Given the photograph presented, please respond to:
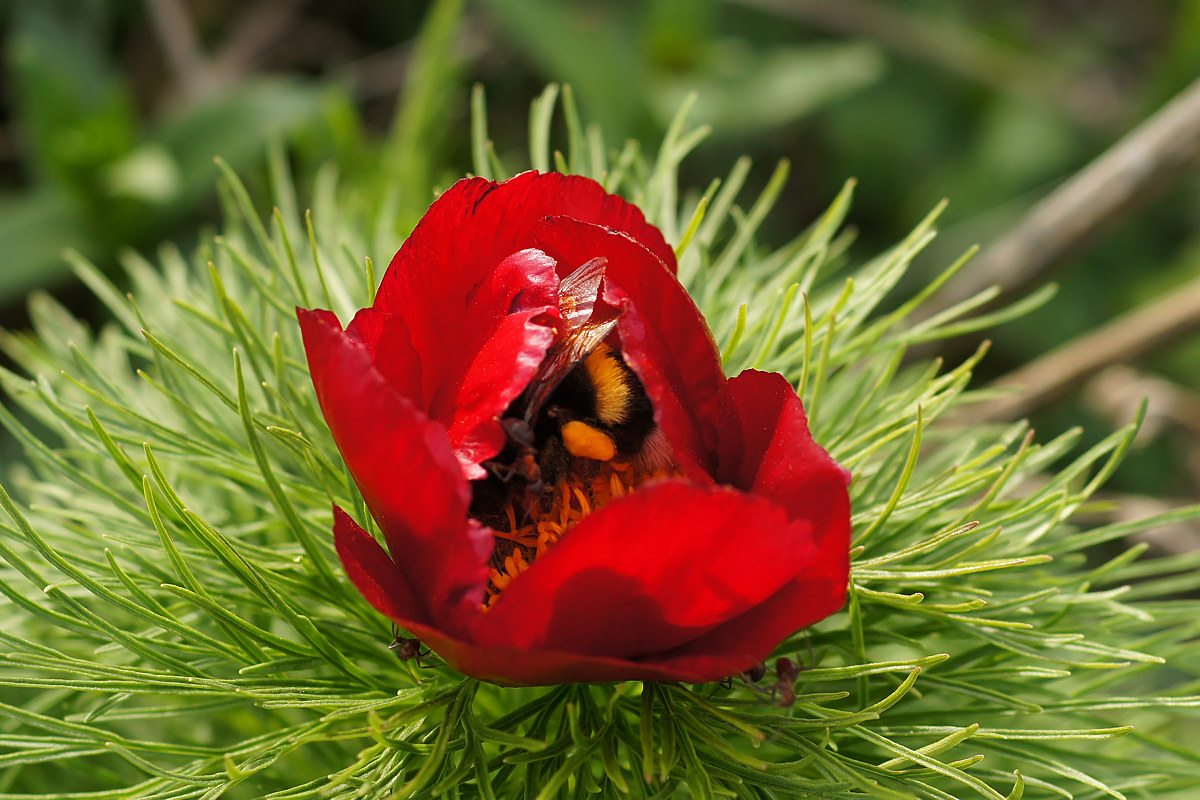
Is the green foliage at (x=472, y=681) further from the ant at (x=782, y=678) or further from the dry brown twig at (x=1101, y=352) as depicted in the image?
the dry brown twig at (x=1101, y=352)

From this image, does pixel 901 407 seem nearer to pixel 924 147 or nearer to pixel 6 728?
pixel 6 728

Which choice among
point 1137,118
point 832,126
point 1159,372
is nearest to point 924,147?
point 832,126

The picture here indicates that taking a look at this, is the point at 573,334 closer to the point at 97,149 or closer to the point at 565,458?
the point at 565,458

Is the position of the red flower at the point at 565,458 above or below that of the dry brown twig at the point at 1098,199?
above

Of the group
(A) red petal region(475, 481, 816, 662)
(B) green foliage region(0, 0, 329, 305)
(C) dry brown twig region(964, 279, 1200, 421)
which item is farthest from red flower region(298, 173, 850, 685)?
(B) green foliage region(0, 0, 329, 305)

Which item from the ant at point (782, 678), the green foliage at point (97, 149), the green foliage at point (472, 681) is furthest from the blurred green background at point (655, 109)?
the ant at point (782, 678)
